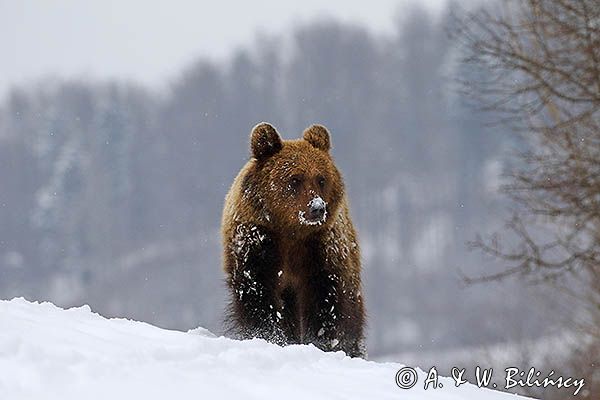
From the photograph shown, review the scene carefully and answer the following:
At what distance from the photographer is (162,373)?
4211 millimetres

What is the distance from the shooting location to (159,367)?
431cm

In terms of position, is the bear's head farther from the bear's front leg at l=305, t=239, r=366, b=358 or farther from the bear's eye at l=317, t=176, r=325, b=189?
the bear's front leg at l=305, t=239, r=366, b=358

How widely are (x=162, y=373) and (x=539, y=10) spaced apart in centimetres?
668

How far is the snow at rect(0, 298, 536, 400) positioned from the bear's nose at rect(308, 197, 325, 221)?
6.63ft

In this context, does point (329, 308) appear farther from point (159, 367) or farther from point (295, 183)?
point (159, 367)

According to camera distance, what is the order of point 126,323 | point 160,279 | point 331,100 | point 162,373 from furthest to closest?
point 331,100 → point 160,279 → point 126,323 → point 162,373

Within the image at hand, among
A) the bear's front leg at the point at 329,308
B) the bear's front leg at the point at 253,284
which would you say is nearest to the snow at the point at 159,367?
the bear's front leg at the point at 253,284

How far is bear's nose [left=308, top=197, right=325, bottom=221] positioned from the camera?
7.37m

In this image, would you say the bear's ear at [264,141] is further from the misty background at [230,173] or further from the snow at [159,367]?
the misty background at [230,173]

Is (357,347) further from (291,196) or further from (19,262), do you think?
(19,262)

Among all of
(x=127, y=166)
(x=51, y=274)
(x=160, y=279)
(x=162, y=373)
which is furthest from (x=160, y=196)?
(x=162, y=373)

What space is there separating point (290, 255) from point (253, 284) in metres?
0.39

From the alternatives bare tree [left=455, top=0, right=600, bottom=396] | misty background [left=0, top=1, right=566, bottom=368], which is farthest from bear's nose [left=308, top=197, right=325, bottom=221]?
misty background [left=0, top=1, right=566, bottom=368]

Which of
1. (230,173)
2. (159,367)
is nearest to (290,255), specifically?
(159,367)
